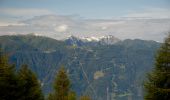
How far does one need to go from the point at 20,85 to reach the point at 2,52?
376 centimetres

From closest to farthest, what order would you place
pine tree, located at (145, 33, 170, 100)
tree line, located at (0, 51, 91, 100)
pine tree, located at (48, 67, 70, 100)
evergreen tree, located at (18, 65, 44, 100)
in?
1. pine tree, located at (145, 33, 170, 100)
2. tree line, located at (0, 51, 91, 100)
3. evergreen tree, located at (18, 65, 44, 100)
4. pine tree, located at (48, 67, 70, 100)

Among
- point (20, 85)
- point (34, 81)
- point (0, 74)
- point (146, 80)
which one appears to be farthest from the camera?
point (34, 81)

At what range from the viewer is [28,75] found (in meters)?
47.2

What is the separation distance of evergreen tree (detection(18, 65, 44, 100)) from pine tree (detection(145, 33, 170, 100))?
46.1 ft

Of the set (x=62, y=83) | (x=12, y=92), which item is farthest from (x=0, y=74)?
(x=62, y=83)

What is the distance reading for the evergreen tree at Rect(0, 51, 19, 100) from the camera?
37.4 metres

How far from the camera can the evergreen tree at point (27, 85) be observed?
41234 mm

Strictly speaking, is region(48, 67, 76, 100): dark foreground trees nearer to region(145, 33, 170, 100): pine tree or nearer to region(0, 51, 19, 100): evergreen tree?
region(0, 51, 19, 100): evergreen tree

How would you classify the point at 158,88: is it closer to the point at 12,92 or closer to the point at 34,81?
the point at 12,92

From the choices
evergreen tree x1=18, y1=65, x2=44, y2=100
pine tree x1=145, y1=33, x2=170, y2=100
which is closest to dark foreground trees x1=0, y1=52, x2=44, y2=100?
evergreen tree x1=18, y1=65, x2=44, y2=100

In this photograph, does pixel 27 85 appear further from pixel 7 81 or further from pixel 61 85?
pixel 61 85

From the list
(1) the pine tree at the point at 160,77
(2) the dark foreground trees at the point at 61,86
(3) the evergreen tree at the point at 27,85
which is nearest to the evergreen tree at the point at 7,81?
(3) the evergreen tree at the point at 27,85

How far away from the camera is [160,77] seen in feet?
103

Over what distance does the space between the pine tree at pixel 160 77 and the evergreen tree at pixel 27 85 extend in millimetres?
14063
